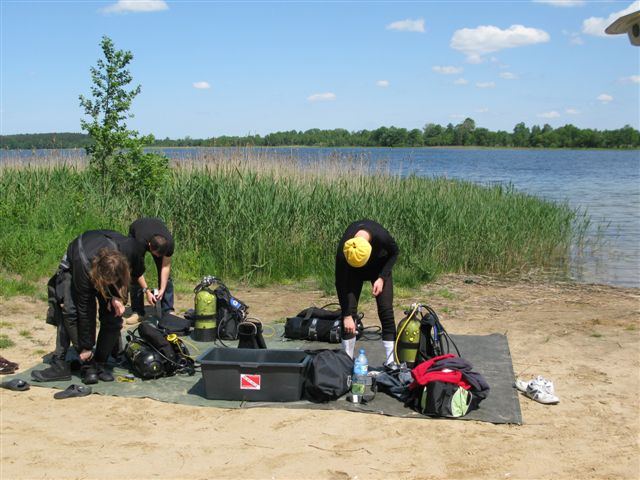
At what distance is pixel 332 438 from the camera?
412 centimetres

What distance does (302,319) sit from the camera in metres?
6.44

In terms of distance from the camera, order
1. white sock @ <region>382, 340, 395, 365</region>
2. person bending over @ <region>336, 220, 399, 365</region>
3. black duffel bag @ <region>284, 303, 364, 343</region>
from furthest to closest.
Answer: black duffel bag @ <region>284, 303, 364, 343</region> < white sock @ <region>382, 340, 395, 365</region> < person bending over @ <region>336, 220, 399, 365</region>

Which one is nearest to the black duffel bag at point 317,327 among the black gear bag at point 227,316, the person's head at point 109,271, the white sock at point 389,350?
the black gear bag at point 227,316

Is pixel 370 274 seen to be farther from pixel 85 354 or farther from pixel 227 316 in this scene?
pixel 85 354

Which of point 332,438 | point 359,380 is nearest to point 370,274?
point 359,380

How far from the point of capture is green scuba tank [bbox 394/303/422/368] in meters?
5.22

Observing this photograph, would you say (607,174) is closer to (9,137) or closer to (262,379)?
(9,137)

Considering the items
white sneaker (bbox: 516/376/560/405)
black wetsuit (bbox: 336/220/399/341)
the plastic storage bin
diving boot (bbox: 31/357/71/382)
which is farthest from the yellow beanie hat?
diving boot (bbox: 31/357/71/382)

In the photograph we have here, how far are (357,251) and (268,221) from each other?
488cm

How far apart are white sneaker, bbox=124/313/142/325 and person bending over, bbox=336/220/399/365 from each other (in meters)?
2.72

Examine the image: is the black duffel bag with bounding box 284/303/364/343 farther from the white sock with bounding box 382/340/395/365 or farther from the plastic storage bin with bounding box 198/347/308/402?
the plastic storage bin with bounding box 198/347/308/402

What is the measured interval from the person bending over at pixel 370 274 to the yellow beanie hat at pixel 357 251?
3.7 inches

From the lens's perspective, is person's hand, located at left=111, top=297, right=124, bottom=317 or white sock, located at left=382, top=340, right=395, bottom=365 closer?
person's hand, located at left=111, top=297, right=124, bottom=317

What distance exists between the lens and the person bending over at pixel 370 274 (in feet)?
16.6
